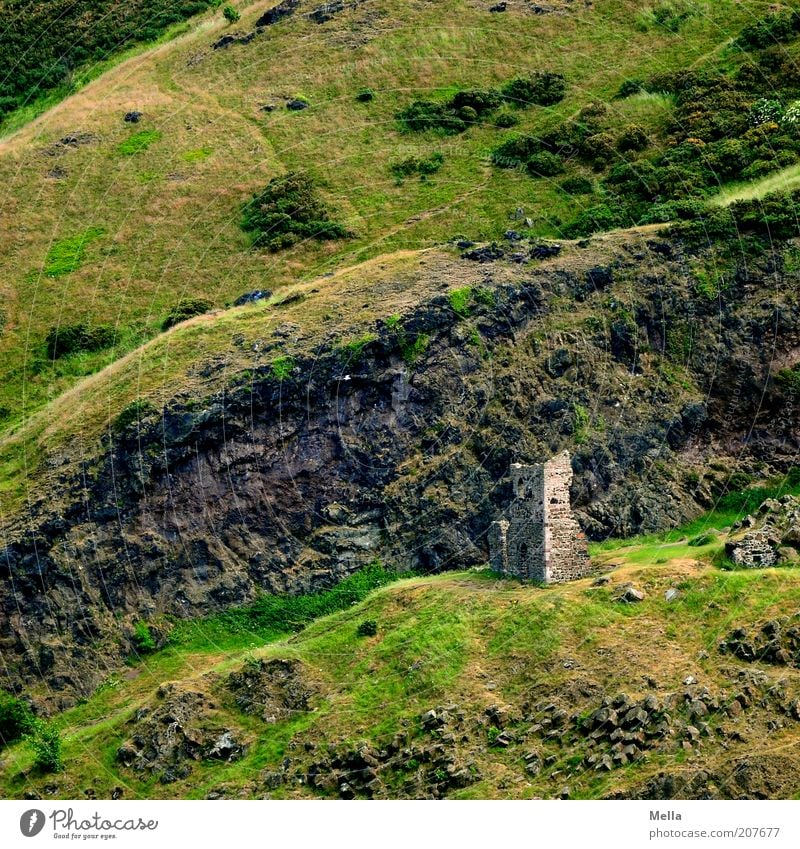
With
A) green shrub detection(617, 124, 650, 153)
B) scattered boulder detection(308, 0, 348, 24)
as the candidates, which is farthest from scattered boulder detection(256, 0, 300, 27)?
green shrub detection(617, 124, 650, 153)

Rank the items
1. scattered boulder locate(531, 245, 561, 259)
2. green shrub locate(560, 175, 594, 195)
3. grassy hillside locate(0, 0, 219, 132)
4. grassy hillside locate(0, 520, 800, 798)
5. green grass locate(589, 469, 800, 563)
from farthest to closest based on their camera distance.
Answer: grassy hillside locate(0, 0, 219, 132) < green shrub locate(560, 175, 594, 195) < scattered boulder locate(531, 245, 561, 259) < green grass locate(589, 469, 800, 563) < grassy hillside locate(0, 520, 800, 798)

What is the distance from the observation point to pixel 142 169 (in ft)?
376

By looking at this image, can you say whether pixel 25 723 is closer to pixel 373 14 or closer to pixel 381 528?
pixel 381 528

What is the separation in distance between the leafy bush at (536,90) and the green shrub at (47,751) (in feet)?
215

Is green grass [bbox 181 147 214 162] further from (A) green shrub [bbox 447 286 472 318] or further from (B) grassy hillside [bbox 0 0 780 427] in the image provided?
(A) green shrub [bbox 447 286 472 318]

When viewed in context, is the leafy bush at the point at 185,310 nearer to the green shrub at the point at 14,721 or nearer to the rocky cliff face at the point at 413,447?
the rocky cliff face at the point at 413,447

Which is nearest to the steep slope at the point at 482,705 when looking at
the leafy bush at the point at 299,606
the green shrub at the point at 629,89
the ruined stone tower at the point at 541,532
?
the ruined stone tower at the point at 541,532

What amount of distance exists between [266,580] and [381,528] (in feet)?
18.0

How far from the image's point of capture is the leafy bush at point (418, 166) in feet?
355

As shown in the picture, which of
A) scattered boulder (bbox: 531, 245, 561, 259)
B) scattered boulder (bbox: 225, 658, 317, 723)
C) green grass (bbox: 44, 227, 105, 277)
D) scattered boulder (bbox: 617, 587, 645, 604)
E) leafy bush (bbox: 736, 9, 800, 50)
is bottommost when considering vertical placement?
scattered boulder (bbox: 225, 658, 317, 723)

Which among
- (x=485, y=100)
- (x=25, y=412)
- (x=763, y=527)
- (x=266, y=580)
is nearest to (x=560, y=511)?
(x=763, y=527)

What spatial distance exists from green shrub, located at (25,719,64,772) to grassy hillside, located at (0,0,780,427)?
3009cm

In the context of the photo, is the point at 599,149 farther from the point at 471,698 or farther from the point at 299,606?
the point at 471,698

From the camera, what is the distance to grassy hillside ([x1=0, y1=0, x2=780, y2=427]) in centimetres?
9925
